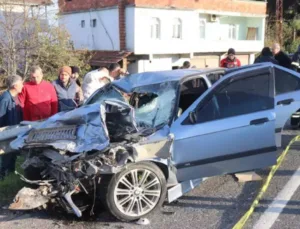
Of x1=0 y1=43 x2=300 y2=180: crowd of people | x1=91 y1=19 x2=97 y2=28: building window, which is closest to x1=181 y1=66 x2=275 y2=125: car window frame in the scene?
x1=0 y1=43 x2=300 y2=180: crowd of people

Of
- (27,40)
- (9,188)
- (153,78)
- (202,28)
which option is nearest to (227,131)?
(153,78)

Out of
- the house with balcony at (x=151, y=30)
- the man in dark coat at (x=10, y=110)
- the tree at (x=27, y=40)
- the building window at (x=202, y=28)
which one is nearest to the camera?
the man in dark coat at (x=10, y=110)

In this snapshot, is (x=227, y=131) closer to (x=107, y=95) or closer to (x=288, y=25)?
(x=107, y=95)

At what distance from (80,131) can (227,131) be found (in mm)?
1691

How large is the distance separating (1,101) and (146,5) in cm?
1771

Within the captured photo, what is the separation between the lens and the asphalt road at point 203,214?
3.98m

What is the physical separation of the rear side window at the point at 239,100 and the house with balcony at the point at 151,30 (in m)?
16.3

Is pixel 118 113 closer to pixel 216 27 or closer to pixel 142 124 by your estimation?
pixel 142 124

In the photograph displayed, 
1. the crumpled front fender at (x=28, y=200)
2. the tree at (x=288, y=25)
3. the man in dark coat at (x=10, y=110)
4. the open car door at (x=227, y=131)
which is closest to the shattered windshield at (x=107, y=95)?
the man in dark coat at (x=10, y=110)

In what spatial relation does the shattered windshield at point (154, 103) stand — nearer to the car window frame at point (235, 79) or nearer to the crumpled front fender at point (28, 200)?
the car window frame at point (235, 79)

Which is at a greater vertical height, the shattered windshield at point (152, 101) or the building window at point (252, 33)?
the building window at point (252, 33)

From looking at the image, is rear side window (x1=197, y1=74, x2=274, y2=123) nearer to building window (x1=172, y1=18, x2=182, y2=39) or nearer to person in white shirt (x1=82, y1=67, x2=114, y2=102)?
person in white shirt (x1=82, y1=67, x2=114, y2=102)

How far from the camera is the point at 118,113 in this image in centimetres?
434

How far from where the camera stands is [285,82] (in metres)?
6.01
